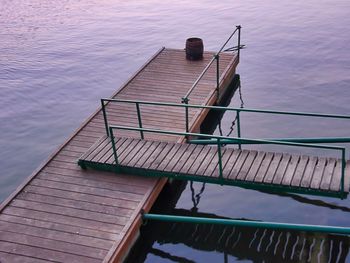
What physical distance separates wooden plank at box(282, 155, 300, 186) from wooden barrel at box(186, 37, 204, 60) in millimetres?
8679

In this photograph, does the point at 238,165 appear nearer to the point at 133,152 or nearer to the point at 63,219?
the point at 133,152

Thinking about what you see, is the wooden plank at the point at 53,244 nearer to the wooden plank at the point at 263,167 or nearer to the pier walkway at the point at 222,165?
the pier walkway at the point at 222,165

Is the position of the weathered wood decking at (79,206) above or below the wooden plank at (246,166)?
below

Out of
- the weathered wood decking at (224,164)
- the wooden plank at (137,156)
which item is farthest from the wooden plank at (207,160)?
the wooden plank at (137,156)

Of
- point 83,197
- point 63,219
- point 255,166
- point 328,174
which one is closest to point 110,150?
point 83,197

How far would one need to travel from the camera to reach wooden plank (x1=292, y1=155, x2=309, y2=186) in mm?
9543

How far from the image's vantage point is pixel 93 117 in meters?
14.2

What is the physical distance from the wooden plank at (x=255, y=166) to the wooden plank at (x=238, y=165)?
0.27 metres

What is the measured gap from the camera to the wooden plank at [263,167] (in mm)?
9797

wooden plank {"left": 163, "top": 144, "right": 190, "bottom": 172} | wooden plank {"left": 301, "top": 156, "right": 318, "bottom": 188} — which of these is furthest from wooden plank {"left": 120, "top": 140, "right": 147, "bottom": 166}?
wooden plank {"left": 301, "top": 156, "right": 318, "bottom": 188}

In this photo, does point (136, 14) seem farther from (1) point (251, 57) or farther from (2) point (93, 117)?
(2) point (93, 117)

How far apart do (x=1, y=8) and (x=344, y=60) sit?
2598cm

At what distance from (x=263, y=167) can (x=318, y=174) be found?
1247 millimetres

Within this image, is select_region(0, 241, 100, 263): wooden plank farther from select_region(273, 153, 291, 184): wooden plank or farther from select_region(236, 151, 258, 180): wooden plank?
select_region(273, 153, 291, 184): wooden plank
